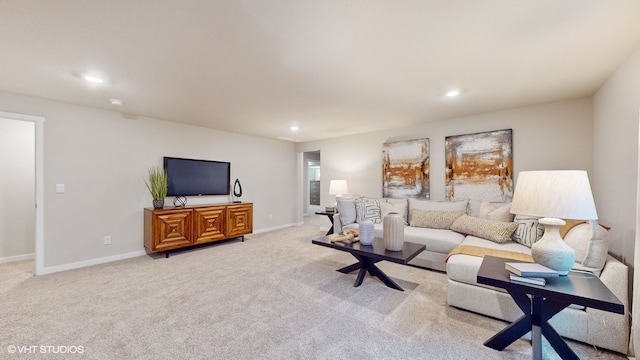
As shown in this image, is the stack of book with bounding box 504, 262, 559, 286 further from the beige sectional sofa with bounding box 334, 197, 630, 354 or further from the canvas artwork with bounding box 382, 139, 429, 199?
the canvas artwork with bounding box 382, 139, 429, 199

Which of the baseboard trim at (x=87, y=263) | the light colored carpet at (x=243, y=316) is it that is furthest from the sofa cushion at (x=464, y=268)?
the baseboard trim at (x=87, y=263)

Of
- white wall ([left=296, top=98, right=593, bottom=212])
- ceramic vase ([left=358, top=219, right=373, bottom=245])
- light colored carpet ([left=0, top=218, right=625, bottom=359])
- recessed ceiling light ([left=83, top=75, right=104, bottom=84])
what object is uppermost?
recessed ceiling light ([left=83, top=75, right=104, bottom=84])

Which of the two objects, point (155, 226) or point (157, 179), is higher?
point (157, 179)

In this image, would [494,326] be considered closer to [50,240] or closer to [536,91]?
[536,91]

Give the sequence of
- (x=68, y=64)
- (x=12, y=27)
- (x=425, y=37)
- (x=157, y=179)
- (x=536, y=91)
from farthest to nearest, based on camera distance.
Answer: (x=157, y=179)
(x=536, y=91)
(x=68, y=64)
(x=425, y=37)
(x=12, y=27)

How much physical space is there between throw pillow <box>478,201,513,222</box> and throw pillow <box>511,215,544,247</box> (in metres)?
0.21

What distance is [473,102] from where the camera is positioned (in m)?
3.28

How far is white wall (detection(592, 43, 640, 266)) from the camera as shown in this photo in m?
2.00

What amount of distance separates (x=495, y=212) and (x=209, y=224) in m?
4.21

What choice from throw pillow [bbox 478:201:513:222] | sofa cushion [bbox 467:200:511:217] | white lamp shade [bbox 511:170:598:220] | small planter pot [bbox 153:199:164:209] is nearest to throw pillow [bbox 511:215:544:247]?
throw pillow [bbox 478:201:513:222]

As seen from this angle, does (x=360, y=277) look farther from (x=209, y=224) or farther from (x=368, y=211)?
(x=209, y=224)

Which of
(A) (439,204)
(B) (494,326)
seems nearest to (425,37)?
(B) (494,326)

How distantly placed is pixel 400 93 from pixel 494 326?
241cm

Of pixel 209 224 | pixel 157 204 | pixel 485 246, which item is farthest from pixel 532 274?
pixel 157 204
